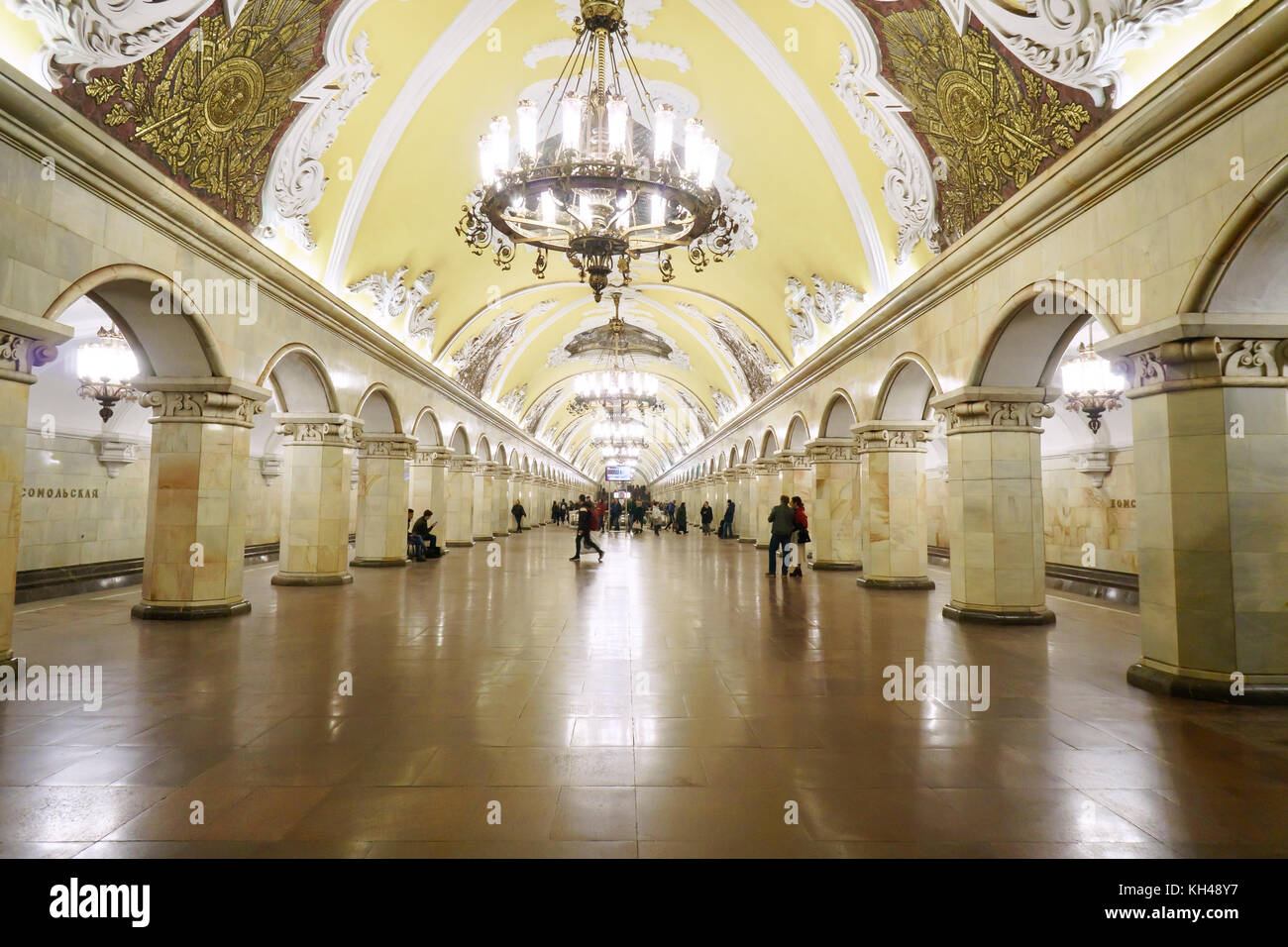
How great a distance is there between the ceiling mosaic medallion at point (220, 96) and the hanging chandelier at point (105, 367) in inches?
156

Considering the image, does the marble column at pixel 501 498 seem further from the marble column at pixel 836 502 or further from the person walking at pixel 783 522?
the person walking at pixel 783 522

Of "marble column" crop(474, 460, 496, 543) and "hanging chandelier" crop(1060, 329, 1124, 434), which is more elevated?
"hanging chandelier" crop(1060, 329, 1124, 434)

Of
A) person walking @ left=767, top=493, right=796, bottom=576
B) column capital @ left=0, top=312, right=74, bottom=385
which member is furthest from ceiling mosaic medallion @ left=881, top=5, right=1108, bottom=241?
column capital @ left=0, top=312, right=74, bottom=385

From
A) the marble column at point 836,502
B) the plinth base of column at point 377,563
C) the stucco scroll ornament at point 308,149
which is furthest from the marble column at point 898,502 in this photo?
the plinth base of column at point 377,563

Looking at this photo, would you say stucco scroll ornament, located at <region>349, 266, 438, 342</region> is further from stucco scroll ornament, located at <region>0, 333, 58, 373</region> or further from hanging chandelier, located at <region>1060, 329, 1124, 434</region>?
hanging chandelier, located at <region>1060, 329, 1124, 434</region>

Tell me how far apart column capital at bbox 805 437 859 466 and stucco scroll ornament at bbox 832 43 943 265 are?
483 centimetres

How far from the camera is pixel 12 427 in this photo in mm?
5031

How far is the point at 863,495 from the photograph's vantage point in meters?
10.9

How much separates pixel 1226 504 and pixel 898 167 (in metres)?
5.71

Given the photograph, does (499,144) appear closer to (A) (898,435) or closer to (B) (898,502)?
(A) (898,435)

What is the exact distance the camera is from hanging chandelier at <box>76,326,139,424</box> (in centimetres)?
995

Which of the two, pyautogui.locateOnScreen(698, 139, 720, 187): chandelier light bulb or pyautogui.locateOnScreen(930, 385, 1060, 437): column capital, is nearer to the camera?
pyautogui.locateOnScreen(698, 139, 720, 187): chandelier light bulb
